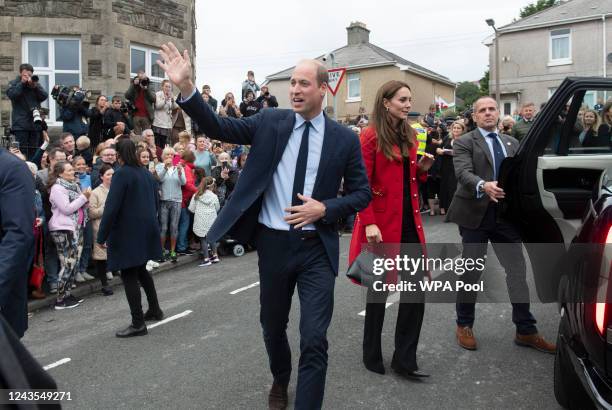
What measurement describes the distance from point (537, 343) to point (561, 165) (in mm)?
1568

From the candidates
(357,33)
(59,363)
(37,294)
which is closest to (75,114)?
(37,294)

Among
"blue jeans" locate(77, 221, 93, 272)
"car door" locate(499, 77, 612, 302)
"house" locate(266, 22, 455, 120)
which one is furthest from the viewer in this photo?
"house" locate(266, 22, 455, 120)

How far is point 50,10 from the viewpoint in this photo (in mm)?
14469

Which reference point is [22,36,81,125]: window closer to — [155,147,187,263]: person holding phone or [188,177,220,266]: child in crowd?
[155,147,187,263]: person holding phone

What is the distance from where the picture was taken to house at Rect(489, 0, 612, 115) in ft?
109

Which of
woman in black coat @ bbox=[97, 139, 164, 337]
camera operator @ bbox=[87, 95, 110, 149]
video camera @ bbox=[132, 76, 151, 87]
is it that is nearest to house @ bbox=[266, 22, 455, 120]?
video camera @ bbox=[132, 76, 151, 87]

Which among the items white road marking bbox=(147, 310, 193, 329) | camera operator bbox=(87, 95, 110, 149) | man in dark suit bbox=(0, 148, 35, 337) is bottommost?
white road marking bbox=(147, 310, 193, 329)

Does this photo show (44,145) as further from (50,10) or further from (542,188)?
(542,188)

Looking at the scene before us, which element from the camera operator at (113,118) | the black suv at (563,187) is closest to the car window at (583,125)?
the black suv at (563,187)

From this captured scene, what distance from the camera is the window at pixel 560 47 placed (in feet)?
113

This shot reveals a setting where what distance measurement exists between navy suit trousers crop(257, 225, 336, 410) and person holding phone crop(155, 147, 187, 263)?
6.76m

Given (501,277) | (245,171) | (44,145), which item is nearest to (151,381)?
(245,171)

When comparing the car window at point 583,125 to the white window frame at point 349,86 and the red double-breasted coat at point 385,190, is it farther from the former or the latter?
the white window frame at point 349,86

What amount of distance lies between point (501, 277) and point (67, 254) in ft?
18.5
